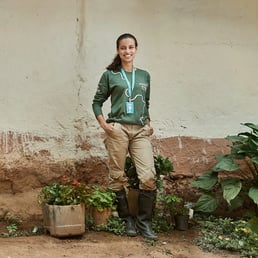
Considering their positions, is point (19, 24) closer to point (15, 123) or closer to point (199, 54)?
point (15, 123)

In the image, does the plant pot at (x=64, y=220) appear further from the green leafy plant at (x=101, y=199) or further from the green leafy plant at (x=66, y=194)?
the green leafy plant at (x=101, y=199)

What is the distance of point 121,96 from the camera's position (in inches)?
157

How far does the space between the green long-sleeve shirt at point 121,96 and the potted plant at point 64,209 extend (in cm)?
66

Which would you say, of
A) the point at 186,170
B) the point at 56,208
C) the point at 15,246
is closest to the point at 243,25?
the point at 186,170

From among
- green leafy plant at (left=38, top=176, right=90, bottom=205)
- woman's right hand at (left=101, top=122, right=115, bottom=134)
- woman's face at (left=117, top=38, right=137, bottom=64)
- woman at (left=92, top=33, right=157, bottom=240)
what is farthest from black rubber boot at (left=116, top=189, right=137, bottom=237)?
woman's face at (left=117, top=38, right=137, bottom=64)

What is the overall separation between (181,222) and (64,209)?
112 cm

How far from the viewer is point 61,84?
4.57 meters

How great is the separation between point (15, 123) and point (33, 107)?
0.72ft

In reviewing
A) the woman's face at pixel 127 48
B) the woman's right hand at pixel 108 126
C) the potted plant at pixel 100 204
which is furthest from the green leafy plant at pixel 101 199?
the woman's face at pixel 127 48

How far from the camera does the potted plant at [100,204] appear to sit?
404cm

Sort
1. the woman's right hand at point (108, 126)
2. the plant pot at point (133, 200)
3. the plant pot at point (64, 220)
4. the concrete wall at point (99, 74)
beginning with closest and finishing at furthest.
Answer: the plant pot at point (64, 220) < the woman's right hand at point (108, 126) < the plant pot at point (133, 200) < the concrete wall at point (99, 74)

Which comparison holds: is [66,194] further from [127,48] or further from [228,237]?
[228,237]

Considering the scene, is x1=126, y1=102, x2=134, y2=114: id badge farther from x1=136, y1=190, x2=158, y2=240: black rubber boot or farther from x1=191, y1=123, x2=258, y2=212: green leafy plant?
x1=191, y1=123, x2=258, y2=212: green leafy plant

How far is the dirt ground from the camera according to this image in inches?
141
